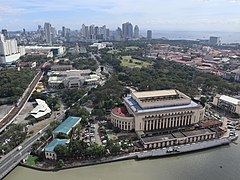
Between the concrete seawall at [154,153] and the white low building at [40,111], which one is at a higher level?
the white low building at [40,111]

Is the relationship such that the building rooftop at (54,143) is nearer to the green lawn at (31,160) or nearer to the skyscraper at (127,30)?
the green lawn at (31,160)

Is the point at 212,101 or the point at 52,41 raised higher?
the point at 52,41

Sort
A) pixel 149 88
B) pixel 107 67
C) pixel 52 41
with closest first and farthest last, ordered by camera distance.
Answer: pixel 149 88 < pixel 107 67 < pixel 52 41

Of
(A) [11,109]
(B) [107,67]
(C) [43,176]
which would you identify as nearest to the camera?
(C) [43,176]

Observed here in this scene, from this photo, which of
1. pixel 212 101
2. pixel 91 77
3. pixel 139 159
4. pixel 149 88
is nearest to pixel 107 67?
pixel 91 77

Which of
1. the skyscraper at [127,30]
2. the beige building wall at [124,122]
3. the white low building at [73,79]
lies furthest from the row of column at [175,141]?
the skyscraper at [127,30]

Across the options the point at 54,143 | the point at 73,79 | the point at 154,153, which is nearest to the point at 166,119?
the point at 154,153

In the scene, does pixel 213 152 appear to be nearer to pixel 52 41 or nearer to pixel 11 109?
pixel 11 109
